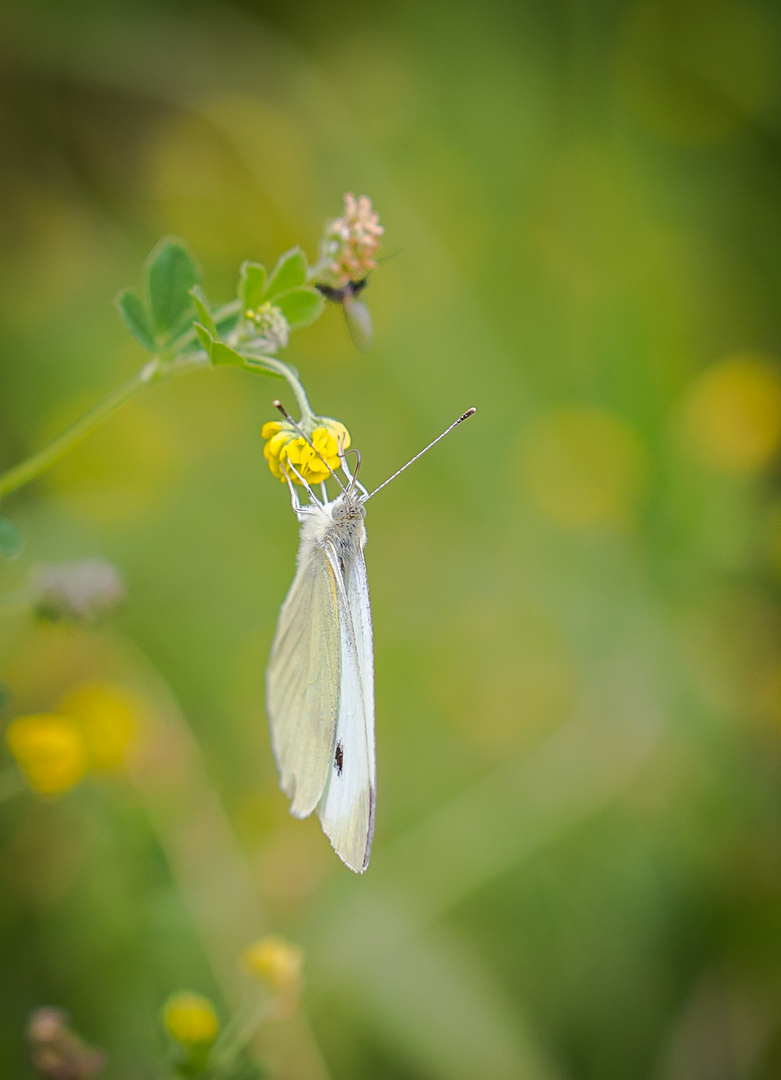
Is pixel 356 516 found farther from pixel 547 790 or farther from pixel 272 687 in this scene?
pixel 547 790

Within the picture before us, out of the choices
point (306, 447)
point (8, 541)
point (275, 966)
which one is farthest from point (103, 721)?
point (306, 447)

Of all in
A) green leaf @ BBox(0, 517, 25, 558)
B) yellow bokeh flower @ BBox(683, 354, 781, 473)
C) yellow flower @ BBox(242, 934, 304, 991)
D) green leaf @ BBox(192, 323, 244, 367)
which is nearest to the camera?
green leaf @ BBox(192, 323, 244, 367)

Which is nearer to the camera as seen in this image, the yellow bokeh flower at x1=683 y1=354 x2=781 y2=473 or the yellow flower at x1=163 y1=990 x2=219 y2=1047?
the yellow flower at x1=163 y1=990 x2=219 y2=1047

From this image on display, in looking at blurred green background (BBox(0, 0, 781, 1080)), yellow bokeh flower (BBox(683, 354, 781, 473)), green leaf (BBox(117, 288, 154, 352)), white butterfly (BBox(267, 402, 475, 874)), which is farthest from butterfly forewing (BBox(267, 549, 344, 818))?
yellow bokeh flower (BBox(683, 354, 781, 473))

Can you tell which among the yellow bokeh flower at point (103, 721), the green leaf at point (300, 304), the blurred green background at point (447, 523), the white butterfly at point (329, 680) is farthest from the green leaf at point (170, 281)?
the blurred green background at point (447, 523)

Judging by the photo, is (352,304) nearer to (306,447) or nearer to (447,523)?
(306,447)

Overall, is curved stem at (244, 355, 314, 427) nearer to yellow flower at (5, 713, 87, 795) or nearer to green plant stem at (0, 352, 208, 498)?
green plant stem at (0, 352, 208, 498)
